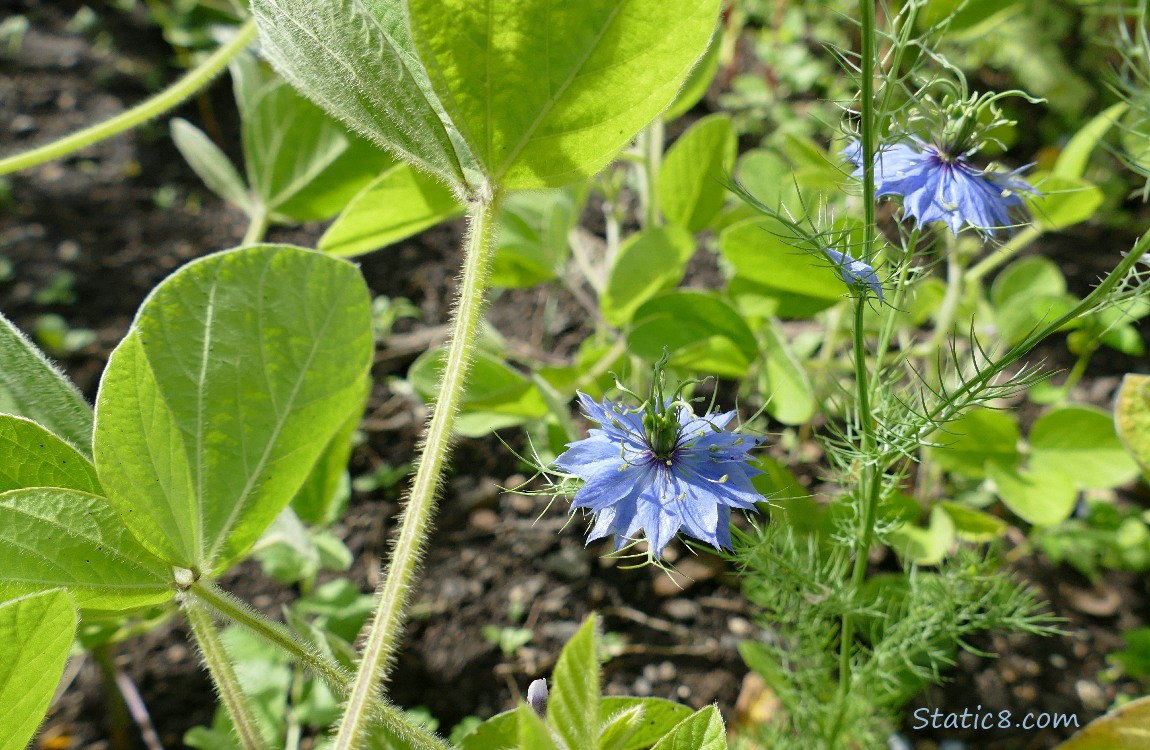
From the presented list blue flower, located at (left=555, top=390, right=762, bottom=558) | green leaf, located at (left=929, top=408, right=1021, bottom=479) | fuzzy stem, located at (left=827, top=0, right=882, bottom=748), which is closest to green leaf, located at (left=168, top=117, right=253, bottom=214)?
blue flower, located at (left=555, top=390, right=762, bottom=558)

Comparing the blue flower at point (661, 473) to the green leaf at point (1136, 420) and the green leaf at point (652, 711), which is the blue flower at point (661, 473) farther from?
the green leaf at point (1136, 420)

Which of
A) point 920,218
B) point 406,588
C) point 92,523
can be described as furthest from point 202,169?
point 920,218

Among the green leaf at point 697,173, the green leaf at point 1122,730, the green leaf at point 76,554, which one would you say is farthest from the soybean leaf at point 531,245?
the green leaf at point 1122,730

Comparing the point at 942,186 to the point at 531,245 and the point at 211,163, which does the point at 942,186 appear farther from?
the point at 211,163

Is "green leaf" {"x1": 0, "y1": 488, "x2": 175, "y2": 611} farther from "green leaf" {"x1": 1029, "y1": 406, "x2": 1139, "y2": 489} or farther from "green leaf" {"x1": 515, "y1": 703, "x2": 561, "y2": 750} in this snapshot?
"green leaf" {"x1": 1029, "y1": 406, "x2": 1139, "y2": 489}

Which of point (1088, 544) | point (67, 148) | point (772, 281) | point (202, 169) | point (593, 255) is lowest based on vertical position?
point (1088, 544)

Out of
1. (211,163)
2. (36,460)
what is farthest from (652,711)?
(211,163)

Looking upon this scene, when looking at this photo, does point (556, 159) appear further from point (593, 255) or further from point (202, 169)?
point (593, 255)
